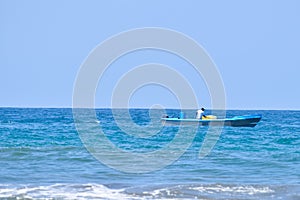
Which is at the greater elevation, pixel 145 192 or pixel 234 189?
pixel 234 189

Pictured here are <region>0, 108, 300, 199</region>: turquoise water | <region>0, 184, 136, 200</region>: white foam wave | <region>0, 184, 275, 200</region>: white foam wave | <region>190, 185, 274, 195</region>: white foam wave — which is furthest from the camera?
<region>190, 185, 274, 195</region>: white foam wave

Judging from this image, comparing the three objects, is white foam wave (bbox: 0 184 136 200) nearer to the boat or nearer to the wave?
the wave

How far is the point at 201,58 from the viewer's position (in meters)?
23.8

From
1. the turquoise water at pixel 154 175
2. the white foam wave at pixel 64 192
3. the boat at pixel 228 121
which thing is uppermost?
the boat at pixel 228 121

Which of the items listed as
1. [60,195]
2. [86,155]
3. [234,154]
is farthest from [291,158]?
[60,195]

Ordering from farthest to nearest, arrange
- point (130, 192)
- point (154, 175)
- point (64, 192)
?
1. point (154, 175)
2. point (130, 192)
3. point (64, 192)

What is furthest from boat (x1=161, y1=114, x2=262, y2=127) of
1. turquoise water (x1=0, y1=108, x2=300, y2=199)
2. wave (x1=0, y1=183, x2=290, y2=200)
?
wave (x1=0, y1=183, x2=290, y2=200)

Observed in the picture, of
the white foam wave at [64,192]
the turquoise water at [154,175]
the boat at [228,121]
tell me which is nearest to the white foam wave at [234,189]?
the turquoise water at [154,175]

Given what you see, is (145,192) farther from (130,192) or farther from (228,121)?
(228,121)

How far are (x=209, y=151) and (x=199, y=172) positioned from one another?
6716 millimetres

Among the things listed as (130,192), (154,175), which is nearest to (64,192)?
(130,192)

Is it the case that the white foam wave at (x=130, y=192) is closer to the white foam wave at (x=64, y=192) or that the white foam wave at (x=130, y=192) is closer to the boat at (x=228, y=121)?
the white foam wave at (x=64, y=192)

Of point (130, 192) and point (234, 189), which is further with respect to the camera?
point (234, 189)

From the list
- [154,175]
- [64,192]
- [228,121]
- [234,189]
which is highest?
[228,121]
